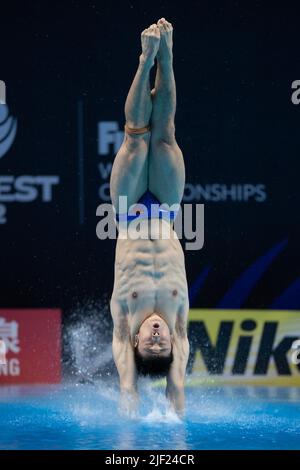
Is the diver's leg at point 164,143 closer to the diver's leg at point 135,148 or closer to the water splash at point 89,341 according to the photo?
the diver's leg at point 135,148

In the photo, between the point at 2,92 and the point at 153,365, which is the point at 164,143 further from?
the point at 2,92

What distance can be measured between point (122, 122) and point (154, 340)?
408cm

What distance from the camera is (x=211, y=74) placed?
1041cm

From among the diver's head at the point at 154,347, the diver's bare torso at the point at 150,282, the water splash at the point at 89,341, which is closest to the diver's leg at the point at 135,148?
the diver's bare torso at the point at 150,282

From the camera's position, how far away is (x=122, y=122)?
10.3m

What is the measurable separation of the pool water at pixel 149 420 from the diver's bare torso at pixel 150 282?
727mm

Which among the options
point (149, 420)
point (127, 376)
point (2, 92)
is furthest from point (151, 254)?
point (2, 92)

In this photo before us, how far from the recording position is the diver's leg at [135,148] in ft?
22.7

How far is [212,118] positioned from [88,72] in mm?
1446

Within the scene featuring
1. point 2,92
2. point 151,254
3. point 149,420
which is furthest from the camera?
point 2,92

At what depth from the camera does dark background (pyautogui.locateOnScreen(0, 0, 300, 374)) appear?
10344 millimetres

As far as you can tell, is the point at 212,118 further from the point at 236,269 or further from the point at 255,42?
the point at 236,269

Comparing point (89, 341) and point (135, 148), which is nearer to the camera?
point (135, 148)

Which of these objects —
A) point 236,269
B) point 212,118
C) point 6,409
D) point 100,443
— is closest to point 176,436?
point 100,443
